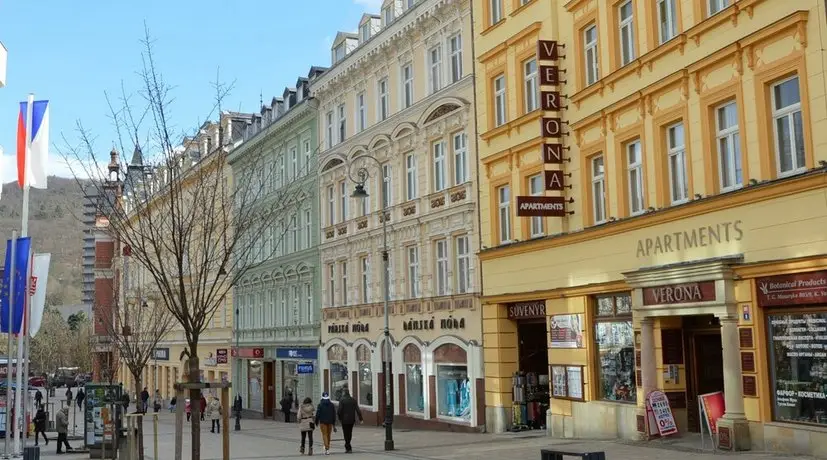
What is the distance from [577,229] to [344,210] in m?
17.8

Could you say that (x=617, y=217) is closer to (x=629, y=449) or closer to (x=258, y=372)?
(x=629, y=449)

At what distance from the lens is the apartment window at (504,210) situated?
28.8m

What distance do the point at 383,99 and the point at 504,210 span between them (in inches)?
417

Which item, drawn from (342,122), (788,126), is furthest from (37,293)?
(788,126)

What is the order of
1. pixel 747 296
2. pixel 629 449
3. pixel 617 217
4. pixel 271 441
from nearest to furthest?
pixel 747 296 → pixel 629 449 → pixel 617 217 → pixel 271 441

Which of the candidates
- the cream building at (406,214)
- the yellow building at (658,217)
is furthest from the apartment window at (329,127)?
the yellow building at (658,217)

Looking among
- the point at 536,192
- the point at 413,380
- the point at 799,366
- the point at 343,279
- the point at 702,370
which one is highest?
the point at 536,192

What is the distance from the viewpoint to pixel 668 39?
2161 cm

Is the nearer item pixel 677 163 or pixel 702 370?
pixel 677 163

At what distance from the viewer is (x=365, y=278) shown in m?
39.5

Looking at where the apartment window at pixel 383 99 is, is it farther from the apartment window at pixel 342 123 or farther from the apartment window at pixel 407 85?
the apartment window at pixel 342 123

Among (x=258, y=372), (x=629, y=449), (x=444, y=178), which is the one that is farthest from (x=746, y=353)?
(x=258, y=372)

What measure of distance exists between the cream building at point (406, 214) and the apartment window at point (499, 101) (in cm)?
175

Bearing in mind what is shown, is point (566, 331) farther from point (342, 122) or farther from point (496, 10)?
point (342, 122)
